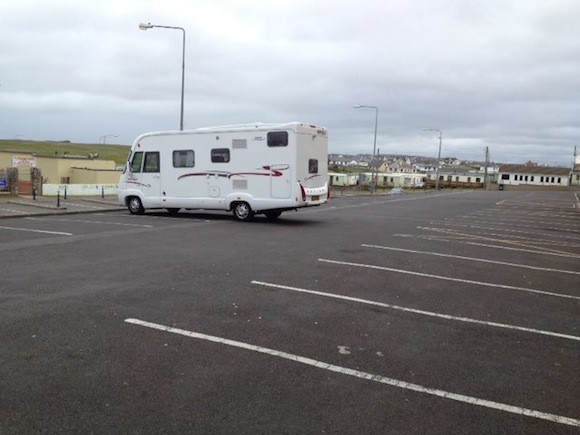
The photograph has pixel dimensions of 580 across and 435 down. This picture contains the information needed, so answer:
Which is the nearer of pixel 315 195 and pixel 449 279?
pixel 449 279

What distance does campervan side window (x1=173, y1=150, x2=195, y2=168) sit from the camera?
1809cm

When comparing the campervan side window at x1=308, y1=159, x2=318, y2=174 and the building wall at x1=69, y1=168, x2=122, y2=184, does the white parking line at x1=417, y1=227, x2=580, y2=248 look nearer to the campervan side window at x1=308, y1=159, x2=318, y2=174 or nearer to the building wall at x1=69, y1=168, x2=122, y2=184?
the campervan side window at x1=308, y1=159, x2=318, y2=174

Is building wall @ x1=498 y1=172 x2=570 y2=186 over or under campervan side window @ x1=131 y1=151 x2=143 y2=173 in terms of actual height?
over

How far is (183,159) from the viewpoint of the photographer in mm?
18281

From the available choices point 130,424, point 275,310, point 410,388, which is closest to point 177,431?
point 130,424

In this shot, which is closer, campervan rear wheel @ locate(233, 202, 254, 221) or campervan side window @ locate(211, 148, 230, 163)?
campervan side window @ locate(211, 148, 230, 163)

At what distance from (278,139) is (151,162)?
5.54 m

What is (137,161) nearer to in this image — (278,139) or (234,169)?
(234,169)

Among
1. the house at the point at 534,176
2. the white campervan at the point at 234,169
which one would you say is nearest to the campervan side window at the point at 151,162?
the white campervan at the point at 234,169

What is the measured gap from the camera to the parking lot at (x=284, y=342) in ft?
12.7

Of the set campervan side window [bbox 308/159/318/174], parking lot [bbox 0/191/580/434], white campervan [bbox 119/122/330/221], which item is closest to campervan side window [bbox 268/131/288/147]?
white campervan [bbox 119/122/330/221]

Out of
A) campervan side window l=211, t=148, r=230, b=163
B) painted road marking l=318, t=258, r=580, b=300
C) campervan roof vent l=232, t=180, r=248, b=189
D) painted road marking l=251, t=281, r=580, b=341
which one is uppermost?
campervan side window l=211, t=148, r=230, b=163

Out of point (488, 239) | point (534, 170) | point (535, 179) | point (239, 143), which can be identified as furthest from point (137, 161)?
point (534, 170)

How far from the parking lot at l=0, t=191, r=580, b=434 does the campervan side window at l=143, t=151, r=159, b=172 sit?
819cm
